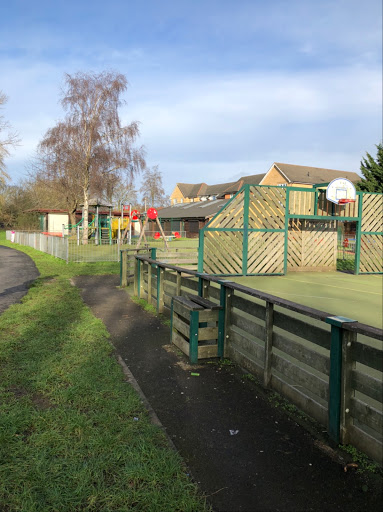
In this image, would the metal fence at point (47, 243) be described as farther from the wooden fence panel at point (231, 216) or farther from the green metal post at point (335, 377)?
the green metal post at point (335, 377)

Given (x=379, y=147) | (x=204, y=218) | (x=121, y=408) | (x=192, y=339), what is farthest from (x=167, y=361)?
(x=204, y=218)

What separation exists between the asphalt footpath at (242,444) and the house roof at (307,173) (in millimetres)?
49783

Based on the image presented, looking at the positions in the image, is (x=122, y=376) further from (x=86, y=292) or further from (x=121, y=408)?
(x=86, y=292)

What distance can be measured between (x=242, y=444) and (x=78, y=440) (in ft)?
4.40

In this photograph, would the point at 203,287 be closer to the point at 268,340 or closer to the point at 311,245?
the point at 268,340

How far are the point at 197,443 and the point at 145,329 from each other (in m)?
3.82

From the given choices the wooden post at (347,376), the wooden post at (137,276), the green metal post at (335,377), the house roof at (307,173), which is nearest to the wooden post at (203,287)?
the green metal post at (335,377)

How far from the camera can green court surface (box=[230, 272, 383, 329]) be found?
8812mm

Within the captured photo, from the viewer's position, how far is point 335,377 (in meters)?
3.14

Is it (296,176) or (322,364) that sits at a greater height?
(296,176)

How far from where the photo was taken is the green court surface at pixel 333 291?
8.81m

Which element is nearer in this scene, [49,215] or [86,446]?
[86,446]

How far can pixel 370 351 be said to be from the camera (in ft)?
9.54

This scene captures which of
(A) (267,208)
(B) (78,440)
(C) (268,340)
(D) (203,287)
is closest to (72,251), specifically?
(A) (267,208)
